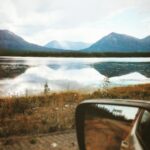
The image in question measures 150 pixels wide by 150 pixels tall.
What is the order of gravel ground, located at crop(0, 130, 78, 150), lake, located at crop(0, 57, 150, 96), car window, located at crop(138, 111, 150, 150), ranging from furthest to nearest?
1. lake, located at crop(0, 57, 150, 96)
2. gravel ground, located at crop(0, 130, 78, 150)
3. car window, located at crop(138, 111, 150, 150)

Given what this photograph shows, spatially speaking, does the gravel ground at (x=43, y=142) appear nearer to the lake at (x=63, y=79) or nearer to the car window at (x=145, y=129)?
the car window at (x=145, y=129)

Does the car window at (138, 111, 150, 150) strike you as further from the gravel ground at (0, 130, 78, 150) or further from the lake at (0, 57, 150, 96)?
the lake at (0, 57, 150, 96)

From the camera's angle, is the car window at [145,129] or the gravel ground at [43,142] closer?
the car window at [145,129]

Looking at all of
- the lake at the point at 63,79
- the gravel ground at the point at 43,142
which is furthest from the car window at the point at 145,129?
the lake at the point at 63,79

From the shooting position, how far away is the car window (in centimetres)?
194

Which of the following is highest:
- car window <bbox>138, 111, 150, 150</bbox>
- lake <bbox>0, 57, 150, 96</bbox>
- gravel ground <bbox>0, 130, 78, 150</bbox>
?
car window <bbox>138, 111, 150, 150</bbox>

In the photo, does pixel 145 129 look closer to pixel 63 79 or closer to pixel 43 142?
pixel 43 142

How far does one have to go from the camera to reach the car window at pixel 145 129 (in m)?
1.94

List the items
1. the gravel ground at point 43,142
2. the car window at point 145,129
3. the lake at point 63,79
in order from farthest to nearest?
the lake at point 63,79
the gravel ground at point 43,142
the car window at point 145,129

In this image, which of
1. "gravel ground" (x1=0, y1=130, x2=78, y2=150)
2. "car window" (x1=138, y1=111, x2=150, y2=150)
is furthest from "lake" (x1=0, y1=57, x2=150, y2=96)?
"car window" (x1=138, y1=111, x2=150, y2=150)

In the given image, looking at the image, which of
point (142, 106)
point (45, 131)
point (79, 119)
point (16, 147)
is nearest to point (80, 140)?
point (79, 119)

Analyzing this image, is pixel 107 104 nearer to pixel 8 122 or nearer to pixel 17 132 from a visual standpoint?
pixel 17 132

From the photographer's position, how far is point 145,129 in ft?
6.72

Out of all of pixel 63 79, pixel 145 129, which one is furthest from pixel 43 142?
pixel 63 79
